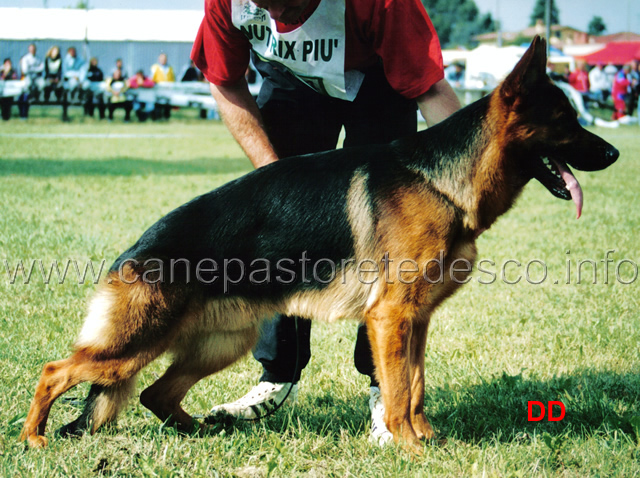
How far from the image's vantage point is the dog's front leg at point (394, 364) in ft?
8.87

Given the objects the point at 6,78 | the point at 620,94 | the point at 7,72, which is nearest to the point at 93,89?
the point at 7,72

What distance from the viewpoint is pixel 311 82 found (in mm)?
3266

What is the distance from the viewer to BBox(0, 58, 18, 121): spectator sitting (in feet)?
72.5

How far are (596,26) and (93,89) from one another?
117 m

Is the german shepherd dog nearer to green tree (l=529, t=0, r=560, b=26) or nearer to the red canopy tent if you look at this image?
the red canopy tent

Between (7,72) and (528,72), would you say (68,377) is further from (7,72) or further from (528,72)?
(7,72)

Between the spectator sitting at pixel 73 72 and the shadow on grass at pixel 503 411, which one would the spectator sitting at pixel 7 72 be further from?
the shadow on grass at pixel 503 411

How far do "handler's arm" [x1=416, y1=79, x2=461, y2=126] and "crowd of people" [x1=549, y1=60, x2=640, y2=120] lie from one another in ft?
82.1

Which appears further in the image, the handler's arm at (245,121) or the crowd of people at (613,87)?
the crowd of people at (613,87)

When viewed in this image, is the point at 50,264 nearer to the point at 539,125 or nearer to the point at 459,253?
the point at 459,253

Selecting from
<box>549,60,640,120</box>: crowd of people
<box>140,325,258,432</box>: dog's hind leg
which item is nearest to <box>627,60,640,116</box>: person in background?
<box>549,60,640,120</box>: crowd of people

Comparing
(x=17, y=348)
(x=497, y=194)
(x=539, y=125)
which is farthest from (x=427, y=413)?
(x=17, y=348)

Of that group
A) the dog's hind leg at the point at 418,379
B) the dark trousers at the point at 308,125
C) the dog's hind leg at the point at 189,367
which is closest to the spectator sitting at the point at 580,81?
the dark trousers at the point at 308,125

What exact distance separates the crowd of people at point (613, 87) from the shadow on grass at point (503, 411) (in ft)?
82.0
